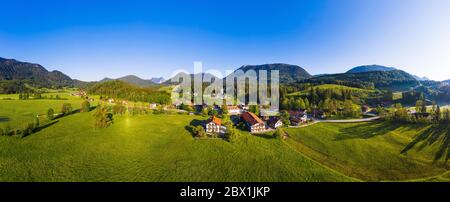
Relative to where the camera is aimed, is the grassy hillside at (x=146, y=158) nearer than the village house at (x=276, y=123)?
Yes

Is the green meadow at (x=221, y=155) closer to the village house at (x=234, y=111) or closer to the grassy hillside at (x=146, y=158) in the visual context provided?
the grassy hillside at (x=146, y=158)

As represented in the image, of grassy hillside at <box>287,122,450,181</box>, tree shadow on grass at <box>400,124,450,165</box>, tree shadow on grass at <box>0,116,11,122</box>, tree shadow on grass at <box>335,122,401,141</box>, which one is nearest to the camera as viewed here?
grassy hillside at <box>287,122,450,181</box>

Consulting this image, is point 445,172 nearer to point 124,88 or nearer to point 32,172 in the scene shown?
point 32,172

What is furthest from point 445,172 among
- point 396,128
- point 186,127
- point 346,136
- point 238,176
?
point 186,127

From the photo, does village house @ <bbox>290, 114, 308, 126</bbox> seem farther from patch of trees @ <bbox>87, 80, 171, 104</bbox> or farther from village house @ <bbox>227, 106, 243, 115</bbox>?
patch of trees @ <bbox>87, 80, 171, 104</bbox>

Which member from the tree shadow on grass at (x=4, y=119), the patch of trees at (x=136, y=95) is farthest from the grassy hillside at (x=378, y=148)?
the tree shadow on grass at (x=4, y=119)

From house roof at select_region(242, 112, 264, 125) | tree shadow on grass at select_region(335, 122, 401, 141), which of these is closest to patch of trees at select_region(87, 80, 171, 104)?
house roof at select_region(242, 112, 264, 125)

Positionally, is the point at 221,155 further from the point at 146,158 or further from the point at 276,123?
the point at 276,123
